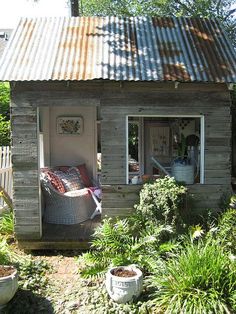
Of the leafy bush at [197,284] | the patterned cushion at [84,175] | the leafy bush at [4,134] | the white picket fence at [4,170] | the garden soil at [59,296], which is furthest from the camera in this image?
the leafy bush at [4,134]

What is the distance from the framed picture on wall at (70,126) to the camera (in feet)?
33.2

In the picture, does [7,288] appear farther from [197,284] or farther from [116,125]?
[116,125]

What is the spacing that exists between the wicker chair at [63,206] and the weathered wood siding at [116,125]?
1106 millimetres

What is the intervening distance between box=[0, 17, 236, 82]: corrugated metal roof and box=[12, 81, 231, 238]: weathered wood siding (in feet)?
0.88

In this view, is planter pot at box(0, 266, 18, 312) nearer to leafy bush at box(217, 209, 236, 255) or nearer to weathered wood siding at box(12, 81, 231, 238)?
weathered wood siding at box(12, 81, 231, 238)

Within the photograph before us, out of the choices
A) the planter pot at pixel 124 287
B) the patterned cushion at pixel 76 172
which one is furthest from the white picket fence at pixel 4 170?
the planter pot at pixel 124 287

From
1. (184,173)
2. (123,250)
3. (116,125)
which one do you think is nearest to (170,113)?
(116,125)

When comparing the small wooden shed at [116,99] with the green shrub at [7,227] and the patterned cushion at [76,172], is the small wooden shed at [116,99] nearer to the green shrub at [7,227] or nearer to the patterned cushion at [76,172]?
the green shrub at [7,227]

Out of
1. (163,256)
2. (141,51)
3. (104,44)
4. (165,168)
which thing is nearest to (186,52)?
(141,51)

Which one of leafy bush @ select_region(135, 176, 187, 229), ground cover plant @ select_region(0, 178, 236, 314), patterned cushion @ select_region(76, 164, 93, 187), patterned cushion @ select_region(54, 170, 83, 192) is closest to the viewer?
ground cover plant @ select_region(0, 178, 236, 314)

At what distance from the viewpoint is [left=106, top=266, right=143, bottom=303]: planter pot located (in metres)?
5.47

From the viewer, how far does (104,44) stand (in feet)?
26.5

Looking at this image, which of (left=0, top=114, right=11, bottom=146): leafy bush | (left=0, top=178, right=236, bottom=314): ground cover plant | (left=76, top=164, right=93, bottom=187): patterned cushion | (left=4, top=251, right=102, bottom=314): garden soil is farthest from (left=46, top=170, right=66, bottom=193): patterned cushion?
(left=0, top=114, right=11, bottom=146): leafy bush

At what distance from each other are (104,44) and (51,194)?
10.8 ft
